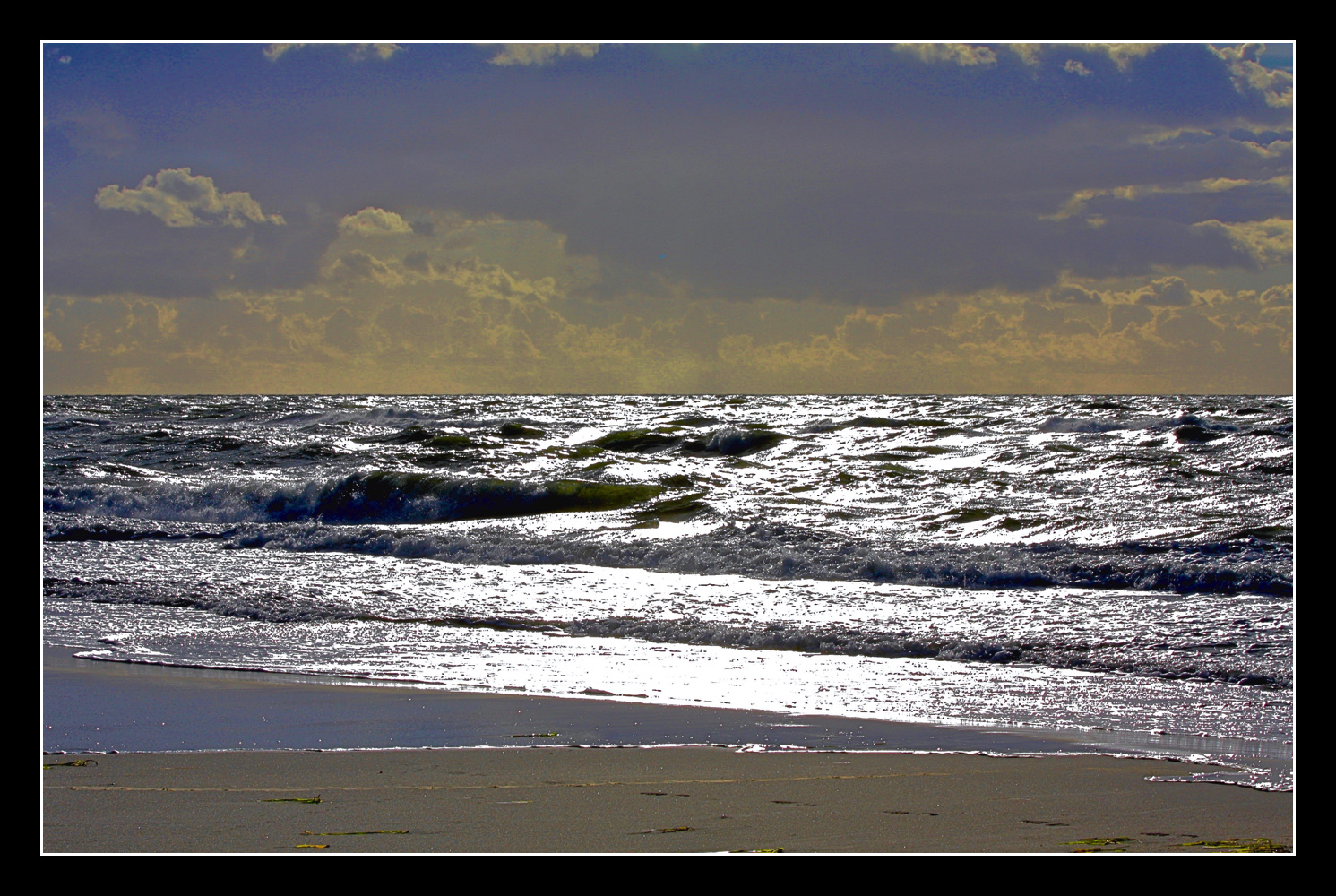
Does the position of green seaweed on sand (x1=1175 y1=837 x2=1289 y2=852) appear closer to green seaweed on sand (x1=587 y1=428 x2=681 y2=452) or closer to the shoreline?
the shoreline

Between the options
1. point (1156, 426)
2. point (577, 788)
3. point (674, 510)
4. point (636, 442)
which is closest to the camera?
point (577, 788)

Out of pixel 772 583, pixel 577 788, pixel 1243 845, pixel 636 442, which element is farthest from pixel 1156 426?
pixel 577 788

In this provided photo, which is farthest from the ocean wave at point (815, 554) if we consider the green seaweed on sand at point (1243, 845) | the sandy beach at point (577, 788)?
the green seaweed on sand at point (1243, 845)

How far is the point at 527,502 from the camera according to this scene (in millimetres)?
16281

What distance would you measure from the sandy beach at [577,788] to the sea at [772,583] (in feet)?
1.61

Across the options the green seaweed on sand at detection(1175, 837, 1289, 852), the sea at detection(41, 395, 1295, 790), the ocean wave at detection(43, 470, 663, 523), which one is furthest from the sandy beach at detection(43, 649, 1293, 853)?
the ocean wave at detection(43, 470, 663, 523)

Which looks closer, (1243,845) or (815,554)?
(1243,845)

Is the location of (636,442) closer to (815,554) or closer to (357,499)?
(357,499)

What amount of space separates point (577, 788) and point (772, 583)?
5527 mm

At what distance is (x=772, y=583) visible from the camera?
9.37m

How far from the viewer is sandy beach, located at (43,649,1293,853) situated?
3.44 m

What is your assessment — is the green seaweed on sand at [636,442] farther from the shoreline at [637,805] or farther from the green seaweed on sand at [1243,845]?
the green seaweed on sand at [1243,845]

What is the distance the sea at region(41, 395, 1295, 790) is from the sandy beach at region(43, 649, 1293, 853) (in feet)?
1.61

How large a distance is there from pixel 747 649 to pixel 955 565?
325cm
